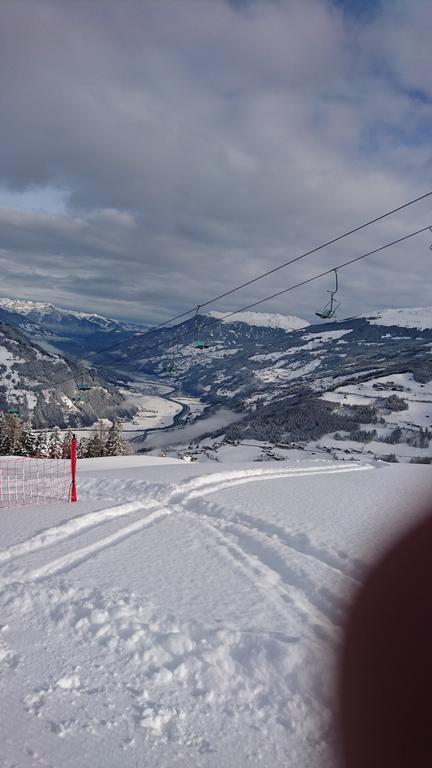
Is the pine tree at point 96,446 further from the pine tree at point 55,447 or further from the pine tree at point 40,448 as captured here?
the pine tree at point 40,448

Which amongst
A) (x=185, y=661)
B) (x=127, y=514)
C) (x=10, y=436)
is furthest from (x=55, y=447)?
(x=185, y=661)

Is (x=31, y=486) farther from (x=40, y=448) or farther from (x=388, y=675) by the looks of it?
(x=40, y=448)

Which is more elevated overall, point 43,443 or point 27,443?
point 27,443

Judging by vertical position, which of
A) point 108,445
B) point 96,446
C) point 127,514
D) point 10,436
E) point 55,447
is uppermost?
point 10,436

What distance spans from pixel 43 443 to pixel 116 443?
9220mm

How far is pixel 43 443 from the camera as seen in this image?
169 ft

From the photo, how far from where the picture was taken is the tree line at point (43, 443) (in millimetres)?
44938

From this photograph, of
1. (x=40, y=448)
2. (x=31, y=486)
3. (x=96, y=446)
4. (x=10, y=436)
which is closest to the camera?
(x=31, y=486)

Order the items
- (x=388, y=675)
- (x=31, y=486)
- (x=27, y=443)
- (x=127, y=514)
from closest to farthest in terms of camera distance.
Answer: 1. (x=388, y=675)
2. (x=127, y=514)
3. (x=31, y=486)
4. (x=27, y=443)

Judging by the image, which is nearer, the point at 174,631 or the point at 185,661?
the point at 185,661

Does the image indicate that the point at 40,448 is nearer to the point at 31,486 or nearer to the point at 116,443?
the point at 116,443

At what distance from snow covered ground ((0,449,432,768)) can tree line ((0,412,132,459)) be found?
123 feet

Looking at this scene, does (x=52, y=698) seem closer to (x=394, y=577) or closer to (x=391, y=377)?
(x=394, y=577)

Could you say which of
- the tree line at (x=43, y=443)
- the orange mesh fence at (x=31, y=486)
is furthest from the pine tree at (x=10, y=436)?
the orange mesh fence at (x=31, y=486)
